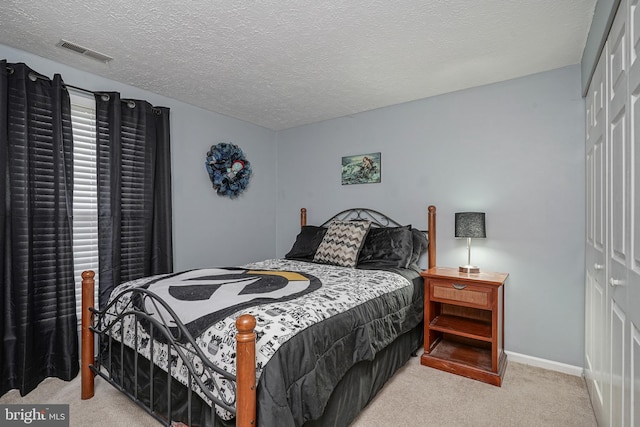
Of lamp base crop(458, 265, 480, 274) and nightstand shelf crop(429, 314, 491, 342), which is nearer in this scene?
nightstand shelf crop(429, 314, 491, 342)

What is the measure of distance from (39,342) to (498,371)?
339 cm

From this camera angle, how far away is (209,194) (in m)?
3.64

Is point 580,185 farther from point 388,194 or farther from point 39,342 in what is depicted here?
point 39,342

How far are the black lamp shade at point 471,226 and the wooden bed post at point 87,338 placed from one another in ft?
9.10

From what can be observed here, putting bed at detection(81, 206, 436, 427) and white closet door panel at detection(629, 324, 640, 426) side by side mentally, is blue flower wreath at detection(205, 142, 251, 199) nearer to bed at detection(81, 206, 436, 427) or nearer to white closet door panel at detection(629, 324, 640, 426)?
bed at detection(81, 206, 436, 427)

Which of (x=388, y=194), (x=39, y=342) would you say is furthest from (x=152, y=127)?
(x=388, y=194)

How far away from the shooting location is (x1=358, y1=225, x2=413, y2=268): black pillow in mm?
2963

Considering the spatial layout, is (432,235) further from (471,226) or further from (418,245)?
(471,226)

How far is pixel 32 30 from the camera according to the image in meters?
2.08

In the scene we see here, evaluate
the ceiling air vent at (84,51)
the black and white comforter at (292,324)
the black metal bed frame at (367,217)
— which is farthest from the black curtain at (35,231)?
the black metal bed frame at (367,217)

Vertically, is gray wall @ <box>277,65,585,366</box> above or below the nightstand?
above

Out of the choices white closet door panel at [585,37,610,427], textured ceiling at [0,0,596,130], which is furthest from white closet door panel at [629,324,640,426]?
textured ceiling at [0,0,596,130]

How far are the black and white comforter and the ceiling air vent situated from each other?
1.71 m

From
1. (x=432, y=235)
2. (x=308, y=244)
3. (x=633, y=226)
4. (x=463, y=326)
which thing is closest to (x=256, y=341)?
(x=633, y=226)
